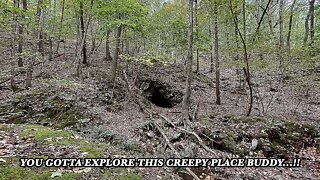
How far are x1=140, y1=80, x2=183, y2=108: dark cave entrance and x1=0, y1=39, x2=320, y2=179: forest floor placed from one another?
0.06 m

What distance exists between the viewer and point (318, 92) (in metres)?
14.3

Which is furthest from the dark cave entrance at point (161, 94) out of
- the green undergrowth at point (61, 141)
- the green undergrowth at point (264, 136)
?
the green undergrowth at point (61, 141)

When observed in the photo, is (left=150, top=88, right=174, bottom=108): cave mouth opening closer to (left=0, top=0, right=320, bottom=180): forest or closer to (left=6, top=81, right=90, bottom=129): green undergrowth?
(left=0, top=0, right=320, bottom=180): forest

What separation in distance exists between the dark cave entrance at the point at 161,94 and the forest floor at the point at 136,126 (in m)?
0.06

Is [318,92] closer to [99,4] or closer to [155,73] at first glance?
[155,73]

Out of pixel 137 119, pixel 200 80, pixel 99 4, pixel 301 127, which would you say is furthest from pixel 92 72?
pixel 301 127

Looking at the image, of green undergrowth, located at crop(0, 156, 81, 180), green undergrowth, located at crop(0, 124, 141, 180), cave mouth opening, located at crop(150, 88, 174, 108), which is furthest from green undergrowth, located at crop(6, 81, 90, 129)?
cave mouth opening, located at crop(150, 88, 174, 108)

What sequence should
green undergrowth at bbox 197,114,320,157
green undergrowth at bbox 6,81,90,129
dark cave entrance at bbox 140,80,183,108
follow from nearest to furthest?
green undergrowth at bbox 197,114,320,157
green undergrowth at bbox 6,81,90,129
dark cave entrance at bbox 140,80,183,108

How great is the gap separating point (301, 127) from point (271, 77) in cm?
1001

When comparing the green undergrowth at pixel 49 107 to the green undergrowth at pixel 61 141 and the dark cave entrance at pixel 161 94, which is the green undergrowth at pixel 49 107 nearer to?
the green undergrowth at pixel 61 141

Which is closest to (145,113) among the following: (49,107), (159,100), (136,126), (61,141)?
(136,126)

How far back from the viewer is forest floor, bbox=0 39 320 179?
4516 mm

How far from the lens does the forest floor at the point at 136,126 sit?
4.52m

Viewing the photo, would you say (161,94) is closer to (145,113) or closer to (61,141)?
(145,113)
